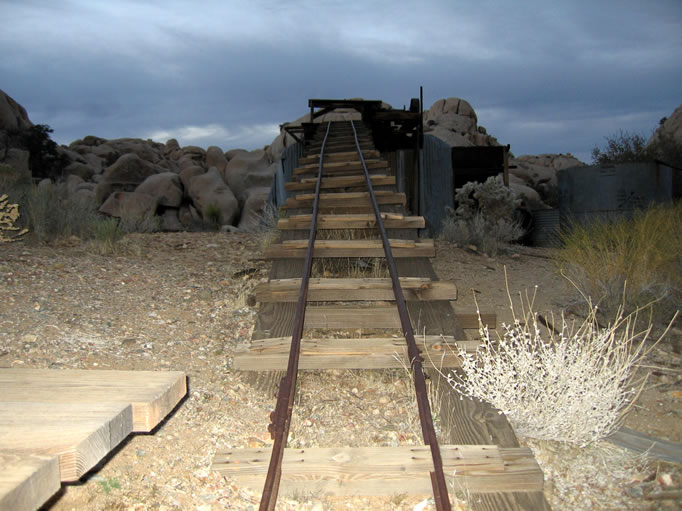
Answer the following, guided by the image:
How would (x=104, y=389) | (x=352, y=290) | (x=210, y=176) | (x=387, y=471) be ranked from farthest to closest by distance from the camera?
1. (x=210, y=176)
2. (x=352, y=290)
3. (x=387, y=471)
4. (x=104, y=389)

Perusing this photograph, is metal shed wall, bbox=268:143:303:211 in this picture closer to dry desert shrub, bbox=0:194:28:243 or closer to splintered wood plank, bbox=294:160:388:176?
splintered wood plank, bbox=294:160:388:176

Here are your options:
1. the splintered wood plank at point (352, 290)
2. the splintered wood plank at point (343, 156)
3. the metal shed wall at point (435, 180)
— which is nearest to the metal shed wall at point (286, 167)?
the metal shed wall at point (435, 180)

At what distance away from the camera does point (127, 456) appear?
3096 mm

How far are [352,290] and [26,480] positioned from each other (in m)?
4.27

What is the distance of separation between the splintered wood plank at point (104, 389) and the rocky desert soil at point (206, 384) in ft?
3.86

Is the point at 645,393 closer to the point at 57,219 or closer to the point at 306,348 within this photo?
the point at 306,348

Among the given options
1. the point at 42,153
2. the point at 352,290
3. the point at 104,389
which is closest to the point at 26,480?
the point at 104,389

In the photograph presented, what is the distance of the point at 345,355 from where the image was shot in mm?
4094

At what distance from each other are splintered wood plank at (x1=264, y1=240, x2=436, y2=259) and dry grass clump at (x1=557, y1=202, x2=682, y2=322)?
1798mm

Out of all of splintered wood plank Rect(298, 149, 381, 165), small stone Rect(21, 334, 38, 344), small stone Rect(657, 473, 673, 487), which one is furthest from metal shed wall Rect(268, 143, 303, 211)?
small stone Rect(657, 473, 673, 487)

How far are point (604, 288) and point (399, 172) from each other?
9210 millimetres

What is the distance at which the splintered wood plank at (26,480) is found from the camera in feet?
3.69

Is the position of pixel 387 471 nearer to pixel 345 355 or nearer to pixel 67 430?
pixel 345 355

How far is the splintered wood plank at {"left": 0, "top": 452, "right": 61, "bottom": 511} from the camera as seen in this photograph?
1126mm
